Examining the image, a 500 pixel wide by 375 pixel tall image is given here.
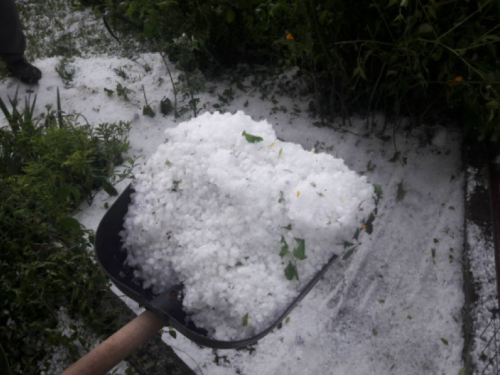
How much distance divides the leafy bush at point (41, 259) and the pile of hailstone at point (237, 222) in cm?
44

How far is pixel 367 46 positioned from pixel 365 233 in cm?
99

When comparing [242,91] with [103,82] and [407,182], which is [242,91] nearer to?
[103,82]

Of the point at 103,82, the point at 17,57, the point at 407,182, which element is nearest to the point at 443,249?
the point at 407,182

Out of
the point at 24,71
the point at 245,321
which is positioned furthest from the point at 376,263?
the point at 24,71

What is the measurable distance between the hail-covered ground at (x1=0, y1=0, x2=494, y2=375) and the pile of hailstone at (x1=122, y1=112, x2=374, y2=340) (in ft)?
0.10

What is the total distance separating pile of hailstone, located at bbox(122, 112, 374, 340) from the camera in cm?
127

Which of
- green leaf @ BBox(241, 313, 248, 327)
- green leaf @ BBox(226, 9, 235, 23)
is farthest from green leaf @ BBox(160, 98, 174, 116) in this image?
green leaf @ BBox(241, 313, 248, 327)

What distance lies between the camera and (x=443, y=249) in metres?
2.29

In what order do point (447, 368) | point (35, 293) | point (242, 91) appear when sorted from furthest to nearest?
1. point (242, 91)
2. point (447, 368)
3. point (35, 293)

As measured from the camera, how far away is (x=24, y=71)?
10.5 feet

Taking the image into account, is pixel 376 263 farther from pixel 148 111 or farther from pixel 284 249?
pixel 148 111

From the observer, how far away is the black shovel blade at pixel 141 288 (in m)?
1.19

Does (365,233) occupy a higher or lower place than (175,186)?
lower

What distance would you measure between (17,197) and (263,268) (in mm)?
1252
